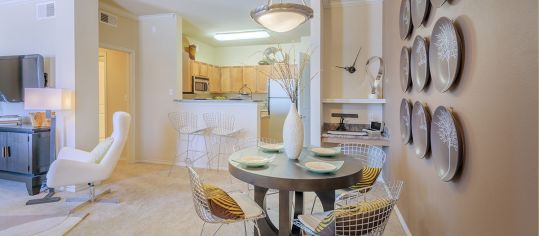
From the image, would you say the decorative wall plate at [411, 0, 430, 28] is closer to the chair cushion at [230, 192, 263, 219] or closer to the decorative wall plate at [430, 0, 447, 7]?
the decorative wall plate at [430, 0, 447, 7]

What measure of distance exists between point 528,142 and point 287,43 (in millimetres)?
6489

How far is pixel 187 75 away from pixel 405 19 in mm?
4369

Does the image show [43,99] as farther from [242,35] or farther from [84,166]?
[242,35]

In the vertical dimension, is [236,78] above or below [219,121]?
above

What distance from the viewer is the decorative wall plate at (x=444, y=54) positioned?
1.51 metres

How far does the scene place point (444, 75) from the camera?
5.49 feet

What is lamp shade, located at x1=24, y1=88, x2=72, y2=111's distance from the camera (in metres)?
3.31

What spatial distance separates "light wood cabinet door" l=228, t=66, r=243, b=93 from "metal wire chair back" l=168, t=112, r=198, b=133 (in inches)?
101

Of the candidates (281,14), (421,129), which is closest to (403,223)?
(421,129)

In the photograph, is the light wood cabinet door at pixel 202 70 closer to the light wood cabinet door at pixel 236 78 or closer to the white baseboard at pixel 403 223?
the light wood cabinet door at pixel 236 78

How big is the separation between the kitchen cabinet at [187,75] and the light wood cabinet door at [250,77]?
152cm

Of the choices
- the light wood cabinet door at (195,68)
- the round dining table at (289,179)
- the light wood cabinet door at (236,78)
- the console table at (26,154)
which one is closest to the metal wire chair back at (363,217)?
the round dining table at (289,179)

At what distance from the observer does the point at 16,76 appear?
4168mm

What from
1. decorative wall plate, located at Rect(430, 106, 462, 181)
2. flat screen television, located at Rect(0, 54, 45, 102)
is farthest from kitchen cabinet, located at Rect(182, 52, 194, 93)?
decorative wall plate, located at Rect(430, 106, 462, 181)
